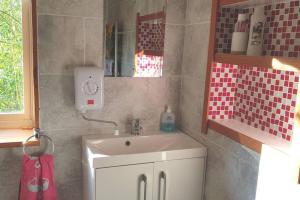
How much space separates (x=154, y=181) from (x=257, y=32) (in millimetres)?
953

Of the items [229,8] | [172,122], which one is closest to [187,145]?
[172,122]

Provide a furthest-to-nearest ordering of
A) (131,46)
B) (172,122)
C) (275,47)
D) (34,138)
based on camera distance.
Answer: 1. (172,122)
2. (131,46)
3. (34,138)
4. (275,47)

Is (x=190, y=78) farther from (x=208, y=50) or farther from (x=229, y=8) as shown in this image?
(x=229, y=8)

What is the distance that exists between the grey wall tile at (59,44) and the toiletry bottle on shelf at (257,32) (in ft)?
3.14

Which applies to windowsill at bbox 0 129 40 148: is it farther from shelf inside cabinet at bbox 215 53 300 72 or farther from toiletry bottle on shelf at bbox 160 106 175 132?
shelf inside cabinet at bbox 215 53 300 72

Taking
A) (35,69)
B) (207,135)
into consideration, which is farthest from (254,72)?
(35,69)

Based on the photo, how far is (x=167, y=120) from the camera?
201 cm

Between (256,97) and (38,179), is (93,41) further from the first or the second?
(256,97)

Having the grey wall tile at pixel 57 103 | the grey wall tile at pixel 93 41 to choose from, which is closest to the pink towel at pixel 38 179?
the grey wall tile at pixel 57 103

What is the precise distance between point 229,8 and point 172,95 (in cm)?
70

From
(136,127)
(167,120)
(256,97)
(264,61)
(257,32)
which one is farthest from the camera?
(167,120)

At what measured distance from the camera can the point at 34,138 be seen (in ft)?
5.66

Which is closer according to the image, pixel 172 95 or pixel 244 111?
pixel 244 111

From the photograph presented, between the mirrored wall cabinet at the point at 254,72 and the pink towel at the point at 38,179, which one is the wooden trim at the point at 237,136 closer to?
the mirrored wall cabinet at the point at 254,72
